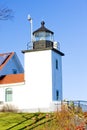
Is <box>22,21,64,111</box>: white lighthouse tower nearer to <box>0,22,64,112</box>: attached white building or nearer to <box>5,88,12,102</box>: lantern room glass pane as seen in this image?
<box>0,22,64,112</box>: attached white building

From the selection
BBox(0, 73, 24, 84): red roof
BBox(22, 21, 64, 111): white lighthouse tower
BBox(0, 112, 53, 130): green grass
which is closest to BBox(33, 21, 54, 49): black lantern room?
BBox(22, 21, 64, 111): white lighthouse tower

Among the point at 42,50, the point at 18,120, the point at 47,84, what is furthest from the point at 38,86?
the point at 18,120

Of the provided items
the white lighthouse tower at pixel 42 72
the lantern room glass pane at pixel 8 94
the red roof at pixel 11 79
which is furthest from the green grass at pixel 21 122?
the red roof at pixel 11 79

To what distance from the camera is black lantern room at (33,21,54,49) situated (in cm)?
3612

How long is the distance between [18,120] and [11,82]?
31.9ft

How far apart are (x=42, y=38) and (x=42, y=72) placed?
323 centimetres

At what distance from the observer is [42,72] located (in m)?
35.4

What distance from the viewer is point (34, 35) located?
36.7 m

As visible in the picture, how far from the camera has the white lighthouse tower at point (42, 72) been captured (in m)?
35.2

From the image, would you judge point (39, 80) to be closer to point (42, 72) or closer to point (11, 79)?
point (42, 72)

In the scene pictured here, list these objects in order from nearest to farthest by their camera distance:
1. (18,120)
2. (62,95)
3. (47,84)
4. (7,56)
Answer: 1. (18,120)
2. (47,84)
3. (62,95)
4. (7,56)

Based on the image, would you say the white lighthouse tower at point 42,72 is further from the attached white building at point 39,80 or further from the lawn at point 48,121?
the lawn at point 48,121

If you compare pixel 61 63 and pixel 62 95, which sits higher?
pixel 61 63

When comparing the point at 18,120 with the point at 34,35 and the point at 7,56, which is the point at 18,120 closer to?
the point at 34,35
